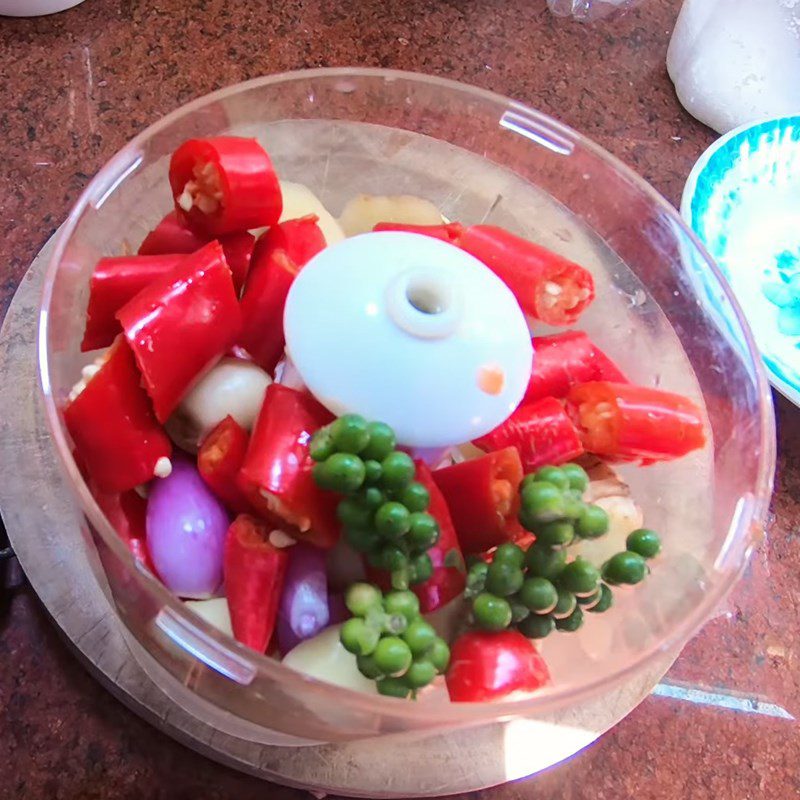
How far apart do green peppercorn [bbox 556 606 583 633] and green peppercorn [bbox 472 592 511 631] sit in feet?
0.14

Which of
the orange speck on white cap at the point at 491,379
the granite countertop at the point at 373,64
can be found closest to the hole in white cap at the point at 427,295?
the orange speck on white cap at the point at 491,379

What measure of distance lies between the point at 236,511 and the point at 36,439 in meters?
0.17

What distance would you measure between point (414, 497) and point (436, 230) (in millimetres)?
262

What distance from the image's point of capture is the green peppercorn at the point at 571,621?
0.53m

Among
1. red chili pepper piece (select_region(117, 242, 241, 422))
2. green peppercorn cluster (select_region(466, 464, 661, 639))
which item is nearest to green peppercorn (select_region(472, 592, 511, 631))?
green peppercorn cluster (select_region(466, 464, 661, 639))

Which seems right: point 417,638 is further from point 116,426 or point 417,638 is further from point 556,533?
point 116,426

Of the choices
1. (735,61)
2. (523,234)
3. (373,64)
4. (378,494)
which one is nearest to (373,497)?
(378,494)

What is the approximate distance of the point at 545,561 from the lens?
19.6 inches

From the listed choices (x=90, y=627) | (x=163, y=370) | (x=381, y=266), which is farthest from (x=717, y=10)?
(x=90, y=627)

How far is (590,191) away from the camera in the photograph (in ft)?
2.52

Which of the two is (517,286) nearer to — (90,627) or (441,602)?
(441,602)

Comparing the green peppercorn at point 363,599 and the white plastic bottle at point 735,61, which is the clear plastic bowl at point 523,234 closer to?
the green peppercorn at point 363,599

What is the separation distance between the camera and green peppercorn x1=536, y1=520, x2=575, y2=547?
48cm

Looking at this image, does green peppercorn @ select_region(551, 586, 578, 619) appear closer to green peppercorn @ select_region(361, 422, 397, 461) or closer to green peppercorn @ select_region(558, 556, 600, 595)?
green peppercorn @ select_region(558, 556, 600, 595)
